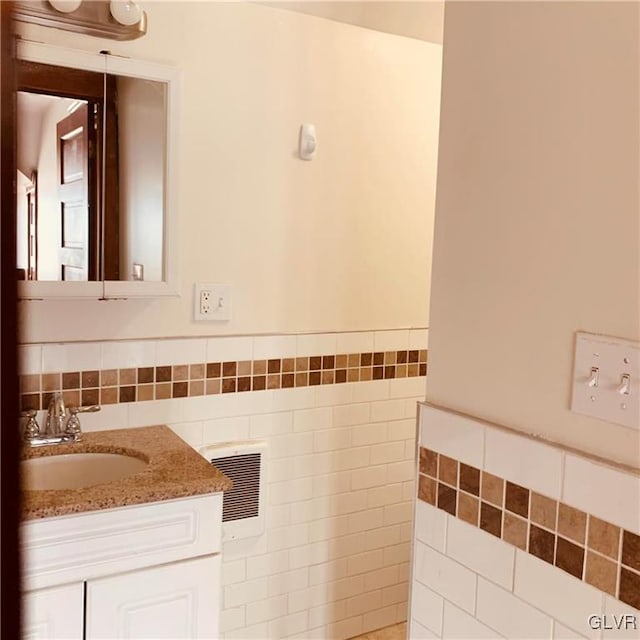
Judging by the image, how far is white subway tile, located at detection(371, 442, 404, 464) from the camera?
2340 millimetres

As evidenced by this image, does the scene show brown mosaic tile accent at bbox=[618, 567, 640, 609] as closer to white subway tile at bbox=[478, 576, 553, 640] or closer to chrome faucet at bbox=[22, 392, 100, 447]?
white subway tile at bbox=[478, 576, 553, 640]

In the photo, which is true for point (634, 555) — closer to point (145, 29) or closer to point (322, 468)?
point (322, 468)

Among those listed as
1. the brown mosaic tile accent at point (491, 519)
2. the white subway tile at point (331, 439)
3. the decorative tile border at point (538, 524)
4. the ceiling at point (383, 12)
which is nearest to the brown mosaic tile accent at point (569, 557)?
the decorative tile border at point (538, 524)

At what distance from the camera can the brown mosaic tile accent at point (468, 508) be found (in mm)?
1115

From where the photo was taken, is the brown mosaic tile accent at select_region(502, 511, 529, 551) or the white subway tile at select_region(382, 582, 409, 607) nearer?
the brown mosaic tile accent at select_region(502, 511, 529, 551)

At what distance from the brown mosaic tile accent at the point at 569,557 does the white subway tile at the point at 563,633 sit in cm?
8

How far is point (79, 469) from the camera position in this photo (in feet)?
5.61

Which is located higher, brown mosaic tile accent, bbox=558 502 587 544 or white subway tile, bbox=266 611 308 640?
brown mosaic tile accent, bbox=558 502 587 544

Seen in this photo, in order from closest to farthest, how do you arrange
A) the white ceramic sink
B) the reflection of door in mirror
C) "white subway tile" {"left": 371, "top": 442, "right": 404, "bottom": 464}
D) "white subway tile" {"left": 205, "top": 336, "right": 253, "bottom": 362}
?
the reflection of door in mirror
the white ceramic sink
"white subway tile" {"left": 205, "top": 336, "right": 253, "bottom": 362}
"white subway tile" {"left": 371, "top": 442, "right": 404, "bottom": 464}

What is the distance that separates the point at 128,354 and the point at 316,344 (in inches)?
24.3

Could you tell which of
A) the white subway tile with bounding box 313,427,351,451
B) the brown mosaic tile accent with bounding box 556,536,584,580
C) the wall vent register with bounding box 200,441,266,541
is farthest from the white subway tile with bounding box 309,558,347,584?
the brown mosaic tile accent with bounding box 556,536,584,580

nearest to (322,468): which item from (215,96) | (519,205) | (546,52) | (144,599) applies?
(144,599)

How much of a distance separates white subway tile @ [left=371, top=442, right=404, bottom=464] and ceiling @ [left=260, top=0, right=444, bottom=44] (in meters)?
1.43

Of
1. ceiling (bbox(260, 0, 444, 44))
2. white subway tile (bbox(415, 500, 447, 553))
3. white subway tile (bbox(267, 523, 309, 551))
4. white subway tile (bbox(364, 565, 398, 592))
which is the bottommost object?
white subway tile (bbox(364, 565, 398, 592))
